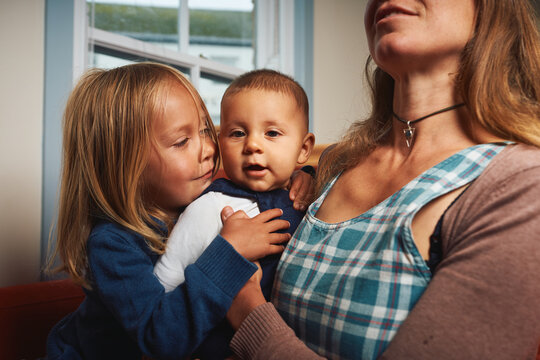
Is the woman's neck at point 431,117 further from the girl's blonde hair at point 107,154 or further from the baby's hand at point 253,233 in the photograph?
the girl's blonde hair at point 107,154

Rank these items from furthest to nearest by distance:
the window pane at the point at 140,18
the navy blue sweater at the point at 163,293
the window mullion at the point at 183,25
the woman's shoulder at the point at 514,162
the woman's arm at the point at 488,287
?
the window mullion at the point at 183,25, the window pane at the point at 140,18, the navy blue sweater at the point at 163,293, the woman's shoulder at the point at 514,162, the woman's arm at the point at 488,287

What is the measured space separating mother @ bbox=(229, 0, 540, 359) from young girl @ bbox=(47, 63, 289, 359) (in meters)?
0.13

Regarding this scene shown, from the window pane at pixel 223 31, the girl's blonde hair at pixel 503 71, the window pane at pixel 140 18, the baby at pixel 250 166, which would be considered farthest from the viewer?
the window pane at pixel 223 31

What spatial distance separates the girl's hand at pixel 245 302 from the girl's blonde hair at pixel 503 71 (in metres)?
0.59

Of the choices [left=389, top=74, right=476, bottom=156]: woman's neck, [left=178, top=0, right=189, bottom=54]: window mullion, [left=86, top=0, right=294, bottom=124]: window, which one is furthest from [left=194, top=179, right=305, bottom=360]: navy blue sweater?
[left=178, top=0, right=189, bottom=54]: window mullion

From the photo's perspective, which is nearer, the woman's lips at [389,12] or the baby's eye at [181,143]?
the woman's lips at [389,12]

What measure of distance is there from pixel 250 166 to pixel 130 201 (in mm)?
329

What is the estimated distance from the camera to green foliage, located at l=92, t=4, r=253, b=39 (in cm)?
217

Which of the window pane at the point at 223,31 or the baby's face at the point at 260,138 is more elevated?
the window pane at the point at 223,31

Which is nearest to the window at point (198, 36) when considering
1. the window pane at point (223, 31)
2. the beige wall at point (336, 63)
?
the window pane at point (223, 31)

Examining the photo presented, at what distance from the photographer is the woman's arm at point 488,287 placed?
610 mm

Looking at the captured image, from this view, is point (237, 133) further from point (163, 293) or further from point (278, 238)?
point (163, 293)

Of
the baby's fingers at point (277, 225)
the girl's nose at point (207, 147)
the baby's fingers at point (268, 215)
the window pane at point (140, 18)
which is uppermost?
the window pane at point (140, 18)

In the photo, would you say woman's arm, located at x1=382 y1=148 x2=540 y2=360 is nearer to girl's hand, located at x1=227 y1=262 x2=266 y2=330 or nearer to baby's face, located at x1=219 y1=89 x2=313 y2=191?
girl's hand, located at x1=227 y1=262 x2=266 y2=330
